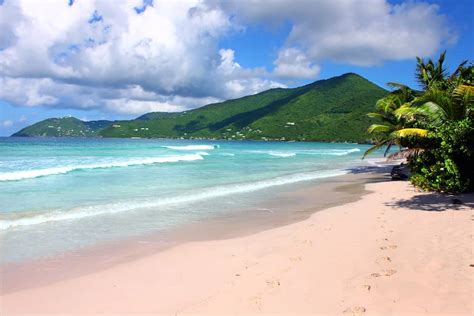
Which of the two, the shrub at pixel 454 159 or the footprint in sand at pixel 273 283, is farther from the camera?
the shrub at pixel 454 159

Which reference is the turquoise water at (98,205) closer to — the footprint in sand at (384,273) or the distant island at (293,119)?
the footprint in sand at (384,273)

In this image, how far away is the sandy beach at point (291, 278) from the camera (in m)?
4.48

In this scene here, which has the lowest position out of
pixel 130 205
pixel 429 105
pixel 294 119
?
pixel 130 205

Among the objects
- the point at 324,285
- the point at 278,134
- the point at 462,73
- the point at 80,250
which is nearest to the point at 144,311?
the point at 324,285

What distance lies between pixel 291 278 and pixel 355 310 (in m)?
1.22

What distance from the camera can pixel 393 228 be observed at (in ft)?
26.9

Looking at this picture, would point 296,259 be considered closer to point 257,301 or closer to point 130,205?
point 257,301

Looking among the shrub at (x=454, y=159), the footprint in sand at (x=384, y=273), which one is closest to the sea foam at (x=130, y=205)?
the shrub at (x=454, y=159)

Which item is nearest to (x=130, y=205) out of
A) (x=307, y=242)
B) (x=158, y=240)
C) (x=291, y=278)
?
(x=158, y=240)

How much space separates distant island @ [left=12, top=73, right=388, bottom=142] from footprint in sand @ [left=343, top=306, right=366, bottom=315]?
369ft

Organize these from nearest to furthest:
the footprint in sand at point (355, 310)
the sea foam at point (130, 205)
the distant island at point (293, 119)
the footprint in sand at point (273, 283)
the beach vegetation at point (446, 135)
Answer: the footprint in sand at point (355, 310), the footprint in sand at point (273, 283), the sea foam at point (130, 205), the beach vegetation at point (446, 135), the distant island at point (293, 119)

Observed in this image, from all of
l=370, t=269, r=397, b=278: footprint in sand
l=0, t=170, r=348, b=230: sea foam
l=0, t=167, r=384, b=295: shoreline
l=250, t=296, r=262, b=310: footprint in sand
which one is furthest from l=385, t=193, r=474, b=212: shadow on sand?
l=250, t=296, r=262, b=310: footprint in sand

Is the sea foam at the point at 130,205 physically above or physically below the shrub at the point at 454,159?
below

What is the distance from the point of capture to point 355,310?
13.9 feet
